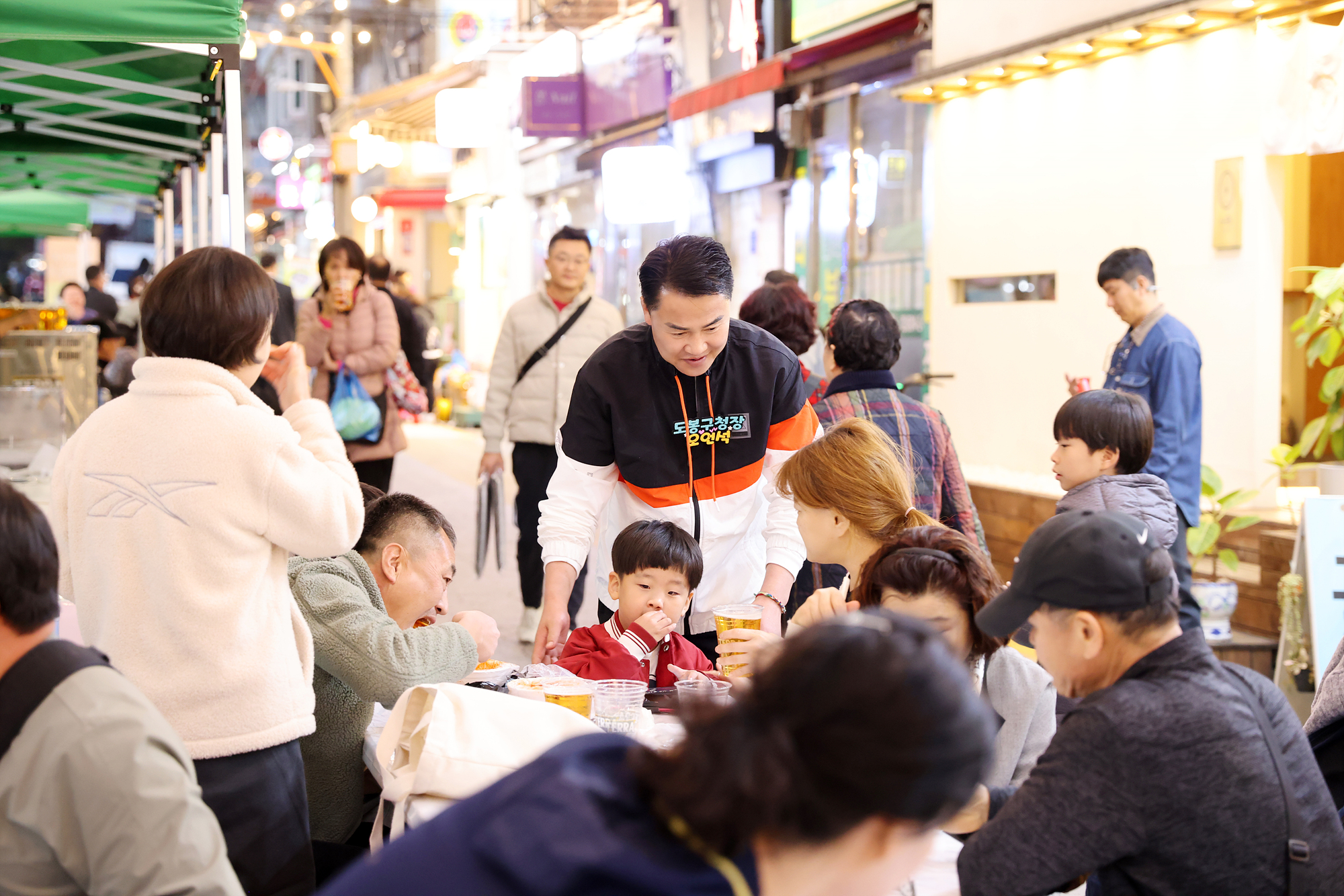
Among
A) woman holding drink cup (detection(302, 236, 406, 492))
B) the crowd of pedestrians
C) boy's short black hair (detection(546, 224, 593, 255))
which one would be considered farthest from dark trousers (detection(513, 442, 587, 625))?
the crowd of pedestrians

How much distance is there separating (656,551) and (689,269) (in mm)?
733

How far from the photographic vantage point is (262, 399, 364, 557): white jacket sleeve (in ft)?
7.13

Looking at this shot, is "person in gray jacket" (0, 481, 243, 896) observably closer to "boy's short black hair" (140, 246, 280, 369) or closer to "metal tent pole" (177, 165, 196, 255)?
"boy's short black hair" (140, 246, 280, 369)

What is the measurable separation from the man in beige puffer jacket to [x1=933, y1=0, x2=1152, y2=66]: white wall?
3.40 m

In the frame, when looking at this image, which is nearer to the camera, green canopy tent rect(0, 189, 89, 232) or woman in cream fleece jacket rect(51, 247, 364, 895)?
woman in cream fleece jacket rect(51, 247, 364, 895)

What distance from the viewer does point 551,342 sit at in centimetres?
623

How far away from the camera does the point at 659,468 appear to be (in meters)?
3.34

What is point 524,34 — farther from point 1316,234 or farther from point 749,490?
point 749,490

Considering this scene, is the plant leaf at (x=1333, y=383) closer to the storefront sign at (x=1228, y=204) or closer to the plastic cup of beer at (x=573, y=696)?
the storefront sign at (x=1228, y=204)

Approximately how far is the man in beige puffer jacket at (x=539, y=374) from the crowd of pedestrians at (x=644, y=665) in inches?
101

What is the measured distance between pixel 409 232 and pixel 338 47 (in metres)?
4.33

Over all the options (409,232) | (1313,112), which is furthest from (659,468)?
(409,232)

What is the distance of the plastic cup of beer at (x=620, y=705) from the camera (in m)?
2.51

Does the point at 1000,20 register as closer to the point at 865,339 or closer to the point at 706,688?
the point at 865,339
